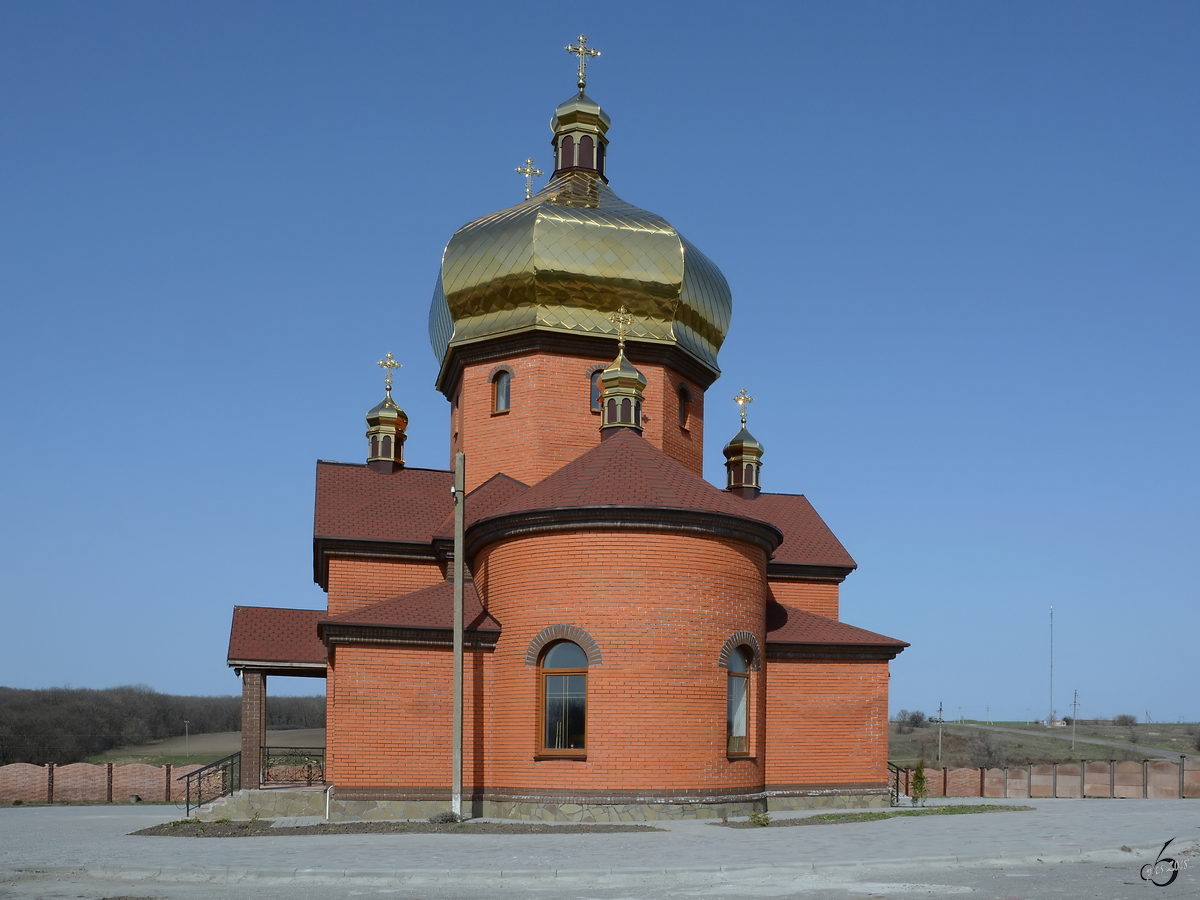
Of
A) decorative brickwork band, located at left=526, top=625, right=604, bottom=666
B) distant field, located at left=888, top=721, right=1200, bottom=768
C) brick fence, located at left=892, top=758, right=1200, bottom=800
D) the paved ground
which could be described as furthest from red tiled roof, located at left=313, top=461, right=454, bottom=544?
distant field, located at left=888, top=721, right=1200, bottom=768

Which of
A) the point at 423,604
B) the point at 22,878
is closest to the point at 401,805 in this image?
the point at 423,604

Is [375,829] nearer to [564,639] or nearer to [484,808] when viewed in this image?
[484,808]

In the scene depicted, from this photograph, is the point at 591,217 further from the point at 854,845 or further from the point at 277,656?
the point at 854,845

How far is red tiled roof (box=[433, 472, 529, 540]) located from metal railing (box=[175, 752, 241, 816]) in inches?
205

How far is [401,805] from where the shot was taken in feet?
55.9

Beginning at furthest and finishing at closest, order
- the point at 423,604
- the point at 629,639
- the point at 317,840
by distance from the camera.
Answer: the point at 423,604 → the point at 629,639 → the point at 317,840

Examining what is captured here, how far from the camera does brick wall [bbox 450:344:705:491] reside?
20734 mm

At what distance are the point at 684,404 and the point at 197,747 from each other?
6304 cm

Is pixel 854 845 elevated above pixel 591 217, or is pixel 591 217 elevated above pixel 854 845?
pixel 591 217

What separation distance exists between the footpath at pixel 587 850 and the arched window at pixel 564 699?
1805mm

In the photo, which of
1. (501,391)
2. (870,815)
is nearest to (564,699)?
(870,815)

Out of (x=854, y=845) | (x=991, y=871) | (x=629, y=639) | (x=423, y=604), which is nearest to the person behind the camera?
(x=991, y=871)

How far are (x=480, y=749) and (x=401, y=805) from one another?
4.39ft

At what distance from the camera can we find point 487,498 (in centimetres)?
1998
